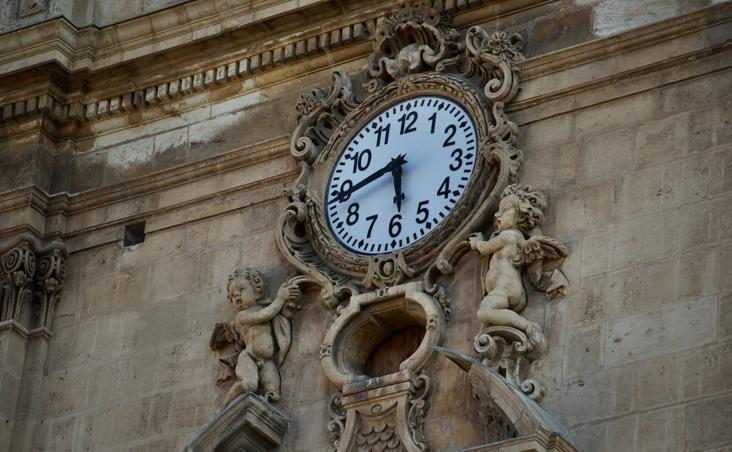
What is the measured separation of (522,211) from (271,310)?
6.36ft

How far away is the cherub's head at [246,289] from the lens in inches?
684

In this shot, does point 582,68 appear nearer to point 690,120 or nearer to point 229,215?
point 690,120

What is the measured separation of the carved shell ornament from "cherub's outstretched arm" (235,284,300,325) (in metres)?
0.16

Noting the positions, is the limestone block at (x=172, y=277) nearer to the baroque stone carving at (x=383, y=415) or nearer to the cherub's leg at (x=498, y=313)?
the baroque stone carving at (x=383, y=415)

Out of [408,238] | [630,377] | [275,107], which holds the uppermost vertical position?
[275,107]

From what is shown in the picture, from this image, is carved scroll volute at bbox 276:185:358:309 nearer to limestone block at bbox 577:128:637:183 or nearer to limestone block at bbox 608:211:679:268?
limestone block at bbox 577:128:637:183

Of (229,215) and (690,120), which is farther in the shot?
(229,215)

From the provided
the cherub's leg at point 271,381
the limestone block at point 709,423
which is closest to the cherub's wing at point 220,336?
the cherub's leg at point 271,381

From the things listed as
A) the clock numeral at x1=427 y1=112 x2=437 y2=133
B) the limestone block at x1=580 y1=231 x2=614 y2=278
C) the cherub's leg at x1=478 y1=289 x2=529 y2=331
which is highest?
the clock numeral at x1=427 y1=112 x2=437 y2=133

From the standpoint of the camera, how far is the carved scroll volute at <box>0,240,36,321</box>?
18.4 meters

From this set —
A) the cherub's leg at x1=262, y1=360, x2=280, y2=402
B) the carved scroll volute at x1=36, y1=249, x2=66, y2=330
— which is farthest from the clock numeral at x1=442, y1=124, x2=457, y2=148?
the carved scroll volute at x1=36, y1=249, x2=66, y2=330

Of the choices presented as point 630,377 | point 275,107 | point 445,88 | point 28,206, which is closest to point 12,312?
point 28,206

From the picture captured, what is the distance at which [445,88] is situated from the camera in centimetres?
1730

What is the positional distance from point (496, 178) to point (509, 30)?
1.20 metres
